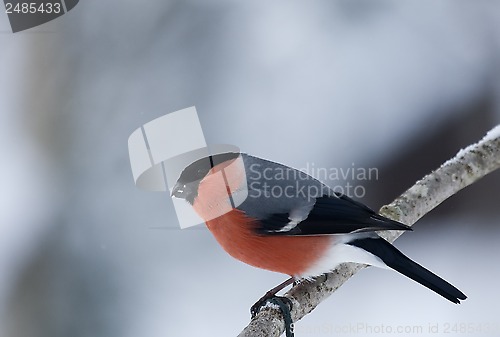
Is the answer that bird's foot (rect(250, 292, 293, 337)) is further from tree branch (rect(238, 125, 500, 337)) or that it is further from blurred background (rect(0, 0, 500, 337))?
blurred background (rect(0, 0, 500, 337))

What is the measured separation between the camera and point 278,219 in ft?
5.13

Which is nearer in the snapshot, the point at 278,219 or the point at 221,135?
the point at 278,219

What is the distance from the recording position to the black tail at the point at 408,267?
1.44 meters

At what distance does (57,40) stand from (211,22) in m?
0.70

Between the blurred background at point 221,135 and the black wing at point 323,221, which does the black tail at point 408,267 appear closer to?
the black wing at point 323,221

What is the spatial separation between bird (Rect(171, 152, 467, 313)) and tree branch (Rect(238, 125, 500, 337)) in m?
0.05

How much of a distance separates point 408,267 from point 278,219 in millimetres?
Answer: 308

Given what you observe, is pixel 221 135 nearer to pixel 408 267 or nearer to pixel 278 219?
pixel 278 219

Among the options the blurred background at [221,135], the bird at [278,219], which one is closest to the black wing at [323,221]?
the bird at [278,219]

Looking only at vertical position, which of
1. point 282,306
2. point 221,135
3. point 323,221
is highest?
point 221,135

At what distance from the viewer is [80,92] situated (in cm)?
295

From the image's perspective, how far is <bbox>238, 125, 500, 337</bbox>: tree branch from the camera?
1587 mm

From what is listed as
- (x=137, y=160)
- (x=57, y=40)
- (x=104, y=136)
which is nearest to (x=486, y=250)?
(x=137, y=160)

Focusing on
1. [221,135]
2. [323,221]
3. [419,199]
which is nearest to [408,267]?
[323,221]
